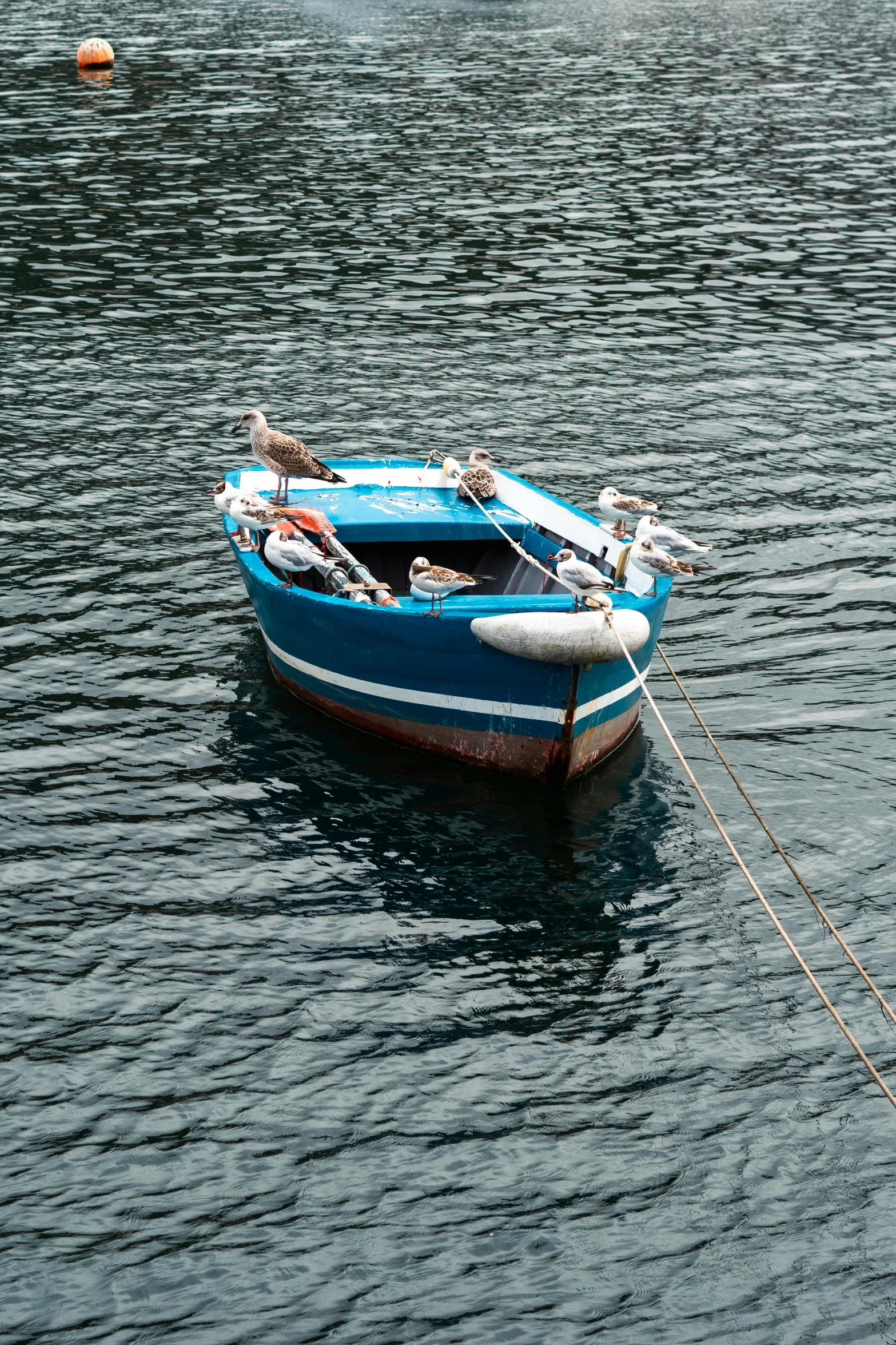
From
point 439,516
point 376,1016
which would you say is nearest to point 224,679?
point 439,516

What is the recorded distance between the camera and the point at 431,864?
13945mm

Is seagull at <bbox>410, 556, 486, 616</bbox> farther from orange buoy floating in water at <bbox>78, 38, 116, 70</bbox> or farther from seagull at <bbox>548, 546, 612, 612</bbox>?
orange buoy floating in water at <bbox>78, 38, 116, 70</bbox>

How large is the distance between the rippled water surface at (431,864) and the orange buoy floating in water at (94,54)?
26824 mm

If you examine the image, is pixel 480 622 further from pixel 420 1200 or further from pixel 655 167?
pixel 655 167

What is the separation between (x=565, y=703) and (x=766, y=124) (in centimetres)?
4227

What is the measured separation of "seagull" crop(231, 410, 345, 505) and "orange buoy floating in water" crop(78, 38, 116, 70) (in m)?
46.6

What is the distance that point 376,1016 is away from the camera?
1188 centimetres

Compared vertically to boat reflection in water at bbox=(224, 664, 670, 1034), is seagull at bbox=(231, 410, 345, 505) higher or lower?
higher

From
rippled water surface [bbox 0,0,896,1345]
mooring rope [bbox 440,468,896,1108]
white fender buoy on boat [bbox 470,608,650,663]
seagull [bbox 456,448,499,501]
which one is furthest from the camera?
seagull [bbox 456,448,499,501]

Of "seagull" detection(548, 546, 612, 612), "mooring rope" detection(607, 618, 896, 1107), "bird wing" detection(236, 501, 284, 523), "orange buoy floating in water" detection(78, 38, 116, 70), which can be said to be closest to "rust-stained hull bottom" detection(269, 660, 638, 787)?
"mooring rope" detection(607, 618, 896, 1107)

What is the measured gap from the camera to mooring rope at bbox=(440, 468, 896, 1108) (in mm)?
11016

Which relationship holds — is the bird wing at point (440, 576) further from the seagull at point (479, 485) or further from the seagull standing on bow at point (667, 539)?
the seagull at point (479, 485)

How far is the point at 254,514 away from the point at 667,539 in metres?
5.07

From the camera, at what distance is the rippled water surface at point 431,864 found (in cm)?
976
